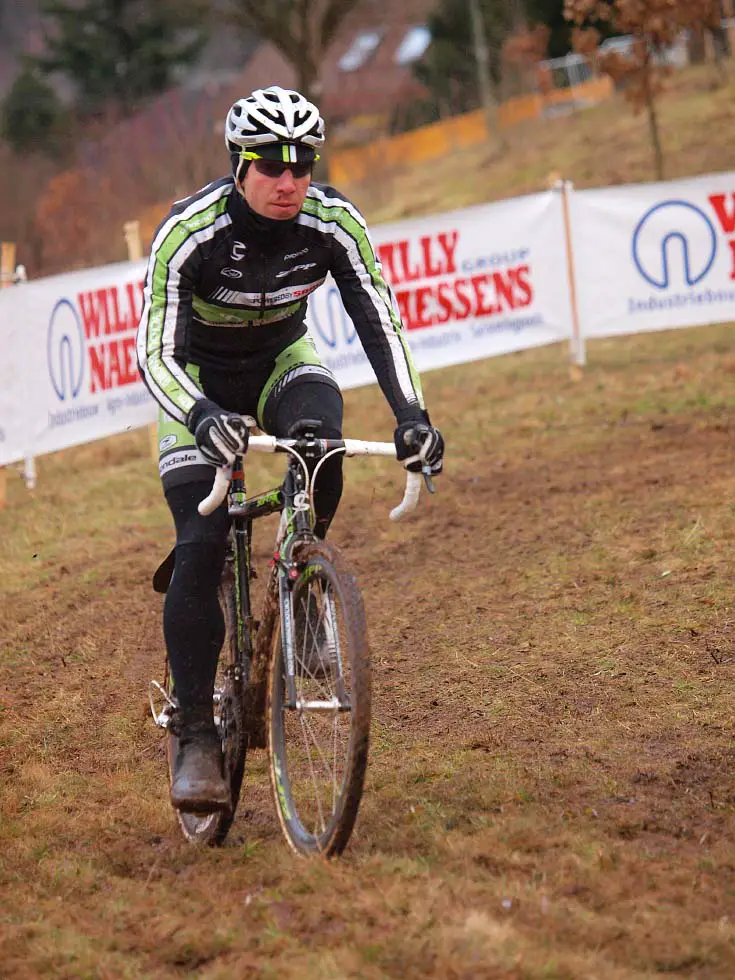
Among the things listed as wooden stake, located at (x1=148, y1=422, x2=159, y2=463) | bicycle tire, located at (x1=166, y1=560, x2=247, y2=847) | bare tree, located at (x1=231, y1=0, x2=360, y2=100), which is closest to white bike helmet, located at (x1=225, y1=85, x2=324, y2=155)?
bicycle tire, located at (x1=166, y1=560, x2=247, y2=847)

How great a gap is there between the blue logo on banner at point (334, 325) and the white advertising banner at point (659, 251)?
2.29 metres

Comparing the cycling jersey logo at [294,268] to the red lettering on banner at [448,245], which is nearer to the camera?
the cycling jersey logo at [294,268]

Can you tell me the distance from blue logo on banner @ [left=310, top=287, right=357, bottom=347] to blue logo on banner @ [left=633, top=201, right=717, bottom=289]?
109 inches

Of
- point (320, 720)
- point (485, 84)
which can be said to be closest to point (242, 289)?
point (320, 720)

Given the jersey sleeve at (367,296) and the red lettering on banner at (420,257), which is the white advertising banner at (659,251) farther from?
the jersey sleeve at (367,296)

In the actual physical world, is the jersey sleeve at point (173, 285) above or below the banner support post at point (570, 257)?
above

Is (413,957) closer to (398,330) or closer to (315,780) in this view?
(315,780)

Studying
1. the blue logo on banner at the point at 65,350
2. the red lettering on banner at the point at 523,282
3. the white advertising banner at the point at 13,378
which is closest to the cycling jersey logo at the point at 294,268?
the white advertising banner at the point at 13,378

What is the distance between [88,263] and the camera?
1059 inches

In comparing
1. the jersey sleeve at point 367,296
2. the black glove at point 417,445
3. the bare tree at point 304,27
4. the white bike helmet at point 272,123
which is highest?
the bare tree at point 304,27

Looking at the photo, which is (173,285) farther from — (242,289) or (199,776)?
(199,776)

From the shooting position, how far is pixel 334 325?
1206 centimetres

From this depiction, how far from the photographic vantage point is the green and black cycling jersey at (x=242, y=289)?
4.24 metres

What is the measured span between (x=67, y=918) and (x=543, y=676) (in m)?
2.55
